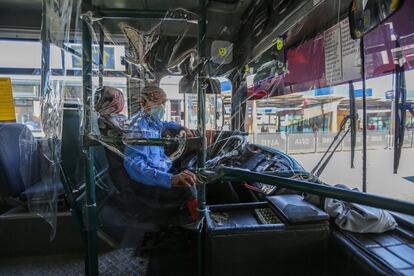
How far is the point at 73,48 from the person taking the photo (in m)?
1.40

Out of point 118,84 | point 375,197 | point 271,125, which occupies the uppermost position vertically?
point 118,84

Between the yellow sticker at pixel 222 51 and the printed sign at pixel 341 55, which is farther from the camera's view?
the yellow sticker at pixel 222 51

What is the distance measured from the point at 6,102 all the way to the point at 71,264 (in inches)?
62.0

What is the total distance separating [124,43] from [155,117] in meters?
0.42

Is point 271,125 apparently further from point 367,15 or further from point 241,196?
point 367,15

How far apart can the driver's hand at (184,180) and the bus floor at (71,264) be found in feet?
2.57

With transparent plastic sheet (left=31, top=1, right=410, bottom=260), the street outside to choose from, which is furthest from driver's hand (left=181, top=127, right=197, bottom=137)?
the street outside

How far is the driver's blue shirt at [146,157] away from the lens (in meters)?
1.34

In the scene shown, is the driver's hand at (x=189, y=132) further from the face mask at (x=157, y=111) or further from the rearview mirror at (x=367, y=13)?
the rearview mirror at (x=367, y=13)

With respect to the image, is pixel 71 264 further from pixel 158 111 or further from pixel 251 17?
pixel 251 17

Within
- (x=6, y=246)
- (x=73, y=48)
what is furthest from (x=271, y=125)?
(x=6, y=246)

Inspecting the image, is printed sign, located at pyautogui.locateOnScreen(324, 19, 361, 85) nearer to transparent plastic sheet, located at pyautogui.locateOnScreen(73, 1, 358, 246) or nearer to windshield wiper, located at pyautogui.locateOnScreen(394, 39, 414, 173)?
windshield wiper, located at pyautogui.locateOnScreen(394, 39, 414, 173)

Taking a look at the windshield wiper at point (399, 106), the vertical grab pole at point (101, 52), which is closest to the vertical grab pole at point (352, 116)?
the windshield wiper at point (399, 106)

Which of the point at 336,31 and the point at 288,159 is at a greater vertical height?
the point at 336,31
